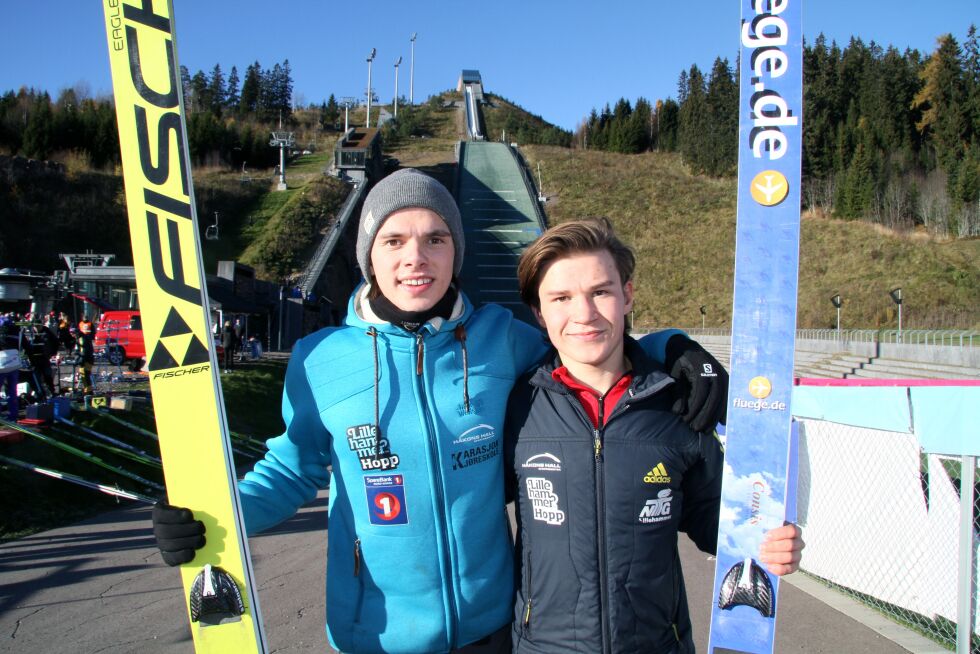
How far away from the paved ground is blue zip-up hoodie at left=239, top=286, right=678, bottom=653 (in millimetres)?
2075

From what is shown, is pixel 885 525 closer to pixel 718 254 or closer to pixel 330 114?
pixel 718 254

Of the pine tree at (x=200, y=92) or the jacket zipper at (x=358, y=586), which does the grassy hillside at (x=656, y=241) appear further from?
the pine tree at (x=200, y=92)

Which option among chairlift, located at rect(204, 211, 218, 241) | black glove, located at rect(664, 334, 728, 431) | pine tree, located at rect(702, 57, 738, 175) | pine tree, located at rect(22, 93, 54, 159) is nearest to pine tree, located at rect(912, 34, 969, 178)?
pine tree, located at rect(702, 57, 738, 175)

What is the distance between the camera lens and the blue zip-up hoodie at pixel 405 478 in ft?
5.98

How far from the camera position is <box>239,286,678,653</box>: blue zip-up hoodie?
5.98ft

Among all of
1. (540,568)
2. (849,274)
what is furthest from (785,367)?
(849,274)

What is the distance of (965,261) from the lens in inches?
1367

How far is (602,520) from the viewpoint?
1813 mm

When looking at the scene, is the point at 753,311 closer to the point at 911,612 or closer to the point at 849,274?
the point at 911,612

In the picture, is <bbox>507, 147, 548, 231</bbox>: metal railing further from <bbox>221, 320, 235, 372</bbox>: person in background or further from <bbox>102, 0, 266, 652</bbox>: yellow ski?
<bbox>102, 0, 266, 652</bbox>: yellow ski

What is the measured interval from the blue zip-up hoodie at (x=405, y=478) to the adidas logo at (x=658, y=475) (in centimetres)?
43

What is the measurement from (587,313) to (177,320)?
1.31 meters

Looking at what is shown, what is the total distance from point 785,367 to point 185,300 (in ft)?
6.28

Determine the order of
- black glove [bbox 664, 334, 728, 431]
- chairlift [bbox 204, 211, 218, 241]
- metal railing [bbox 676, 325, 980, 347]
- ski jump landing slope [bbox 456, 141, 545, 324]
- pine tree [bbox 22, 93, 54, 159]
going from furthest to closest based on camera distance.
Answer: pine tree [bbox 22, 93, 54, 159] < chairlift [bbox 204, 211, 218, 241] < ski jump landing slope [bbox 456, 141, 545, 324] < metal railing [bbox 676, 325, 980, 347] < black glove [bbox 664, 334, 728, 431]
